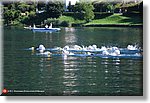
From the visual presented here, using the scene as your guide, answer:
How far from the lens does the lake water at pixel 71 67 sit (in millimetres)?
3623

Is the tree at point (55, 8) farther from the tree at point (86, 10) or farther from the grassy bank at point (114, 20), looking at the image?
the grassy bank at point (114, 20)

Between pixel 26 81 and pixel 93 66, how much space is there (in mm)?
555

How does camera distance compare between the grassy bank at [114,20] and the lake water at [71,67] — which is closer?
the lake water at [71,67]

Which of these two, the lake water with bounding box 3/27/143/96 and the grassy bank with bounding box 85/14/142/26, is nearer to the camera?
the lake water with bounding box 3/27/143/96

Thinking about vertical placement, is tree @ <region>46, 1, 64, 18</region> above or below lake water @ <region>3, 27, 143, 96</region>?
above

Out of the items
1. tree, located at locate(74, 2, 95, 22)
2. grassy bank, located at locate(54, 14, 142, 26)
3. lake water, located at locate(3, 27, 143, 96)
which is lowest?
lake water, located at locate(3, 27, 143, 96)

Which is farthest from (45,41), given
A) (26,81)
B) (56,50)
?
(26,81)

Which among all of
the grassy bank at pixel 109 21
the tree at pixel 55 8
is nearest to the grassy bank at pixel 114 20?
the grassy bank at pixel 109 21

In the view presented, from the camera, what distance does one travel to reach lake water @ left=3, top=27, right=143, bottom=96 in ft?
11.9

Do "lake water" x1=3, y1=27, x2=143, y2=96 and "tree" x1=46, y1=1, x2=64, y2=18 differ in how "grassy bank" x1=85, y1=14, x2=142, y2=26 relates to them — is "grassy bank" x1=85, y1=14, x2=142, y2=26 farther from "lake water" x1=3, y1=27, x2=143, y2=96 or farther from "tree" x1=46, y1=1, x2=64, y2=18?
"tree" x1=46, y1=1, x2=64, y2=18

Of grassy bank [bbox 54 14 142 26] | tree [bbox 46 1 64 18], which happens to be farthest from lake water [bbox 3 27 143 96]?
tree [bbox 46 1 64 18]

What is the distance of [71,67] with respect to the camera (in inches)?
145

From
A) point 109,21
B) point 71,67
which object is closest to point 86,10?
point 109,21

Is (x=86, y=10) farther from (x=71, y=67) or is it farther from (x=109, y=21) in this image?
(x=71, y=67)
